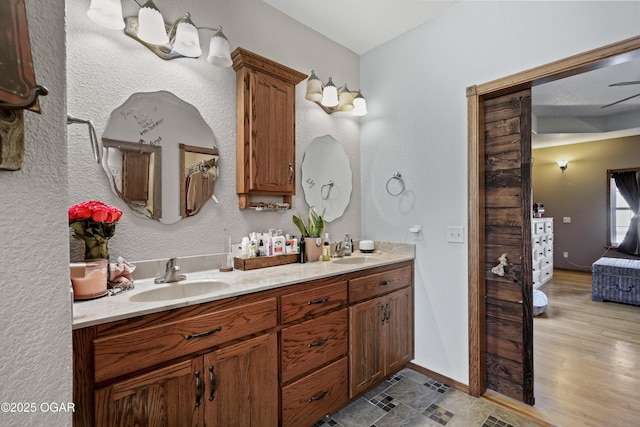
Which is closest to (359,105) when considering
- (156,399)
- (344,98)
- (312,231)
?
(344,98)

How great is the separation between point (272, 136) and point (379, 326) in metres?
1.53

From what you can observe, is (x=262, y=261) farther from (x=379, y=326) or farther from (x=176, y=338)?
(x=379, y=326)

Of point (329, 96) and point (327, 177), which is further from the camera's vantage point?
point (327, 177)

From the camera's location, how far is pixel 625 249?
5.16 m

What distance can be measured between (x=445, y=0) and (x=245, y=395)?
9.18 feet

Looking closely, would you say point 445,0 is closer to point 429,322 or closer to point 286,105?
point 286,105

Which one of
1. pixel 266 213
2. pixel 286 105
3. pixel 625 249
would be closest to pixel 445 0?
pixel 286 105

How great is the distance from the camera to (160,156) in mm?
1660

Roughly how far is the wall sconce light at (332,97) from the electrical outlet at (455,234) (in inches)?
48.3

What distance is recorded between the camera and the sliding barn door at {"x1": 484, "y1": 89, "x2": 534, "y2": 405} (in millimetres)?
1884

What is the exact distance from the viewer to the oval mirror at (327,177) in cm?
A: 241

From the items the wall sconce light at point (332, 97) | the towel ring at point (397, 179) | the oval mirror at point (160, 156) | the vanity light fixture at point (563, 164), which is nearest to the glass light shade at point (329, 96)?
the wall sconce light at point (332, 97)

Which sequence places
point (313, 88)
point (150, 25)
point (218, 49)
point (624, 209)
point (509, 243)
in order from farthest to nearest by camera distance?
1. point (624, 209)
2. point (313, 88)
3. point (509, 243)
4. point (218, 49)
5. point (150, 25)

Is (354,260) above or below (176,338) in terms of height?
above
